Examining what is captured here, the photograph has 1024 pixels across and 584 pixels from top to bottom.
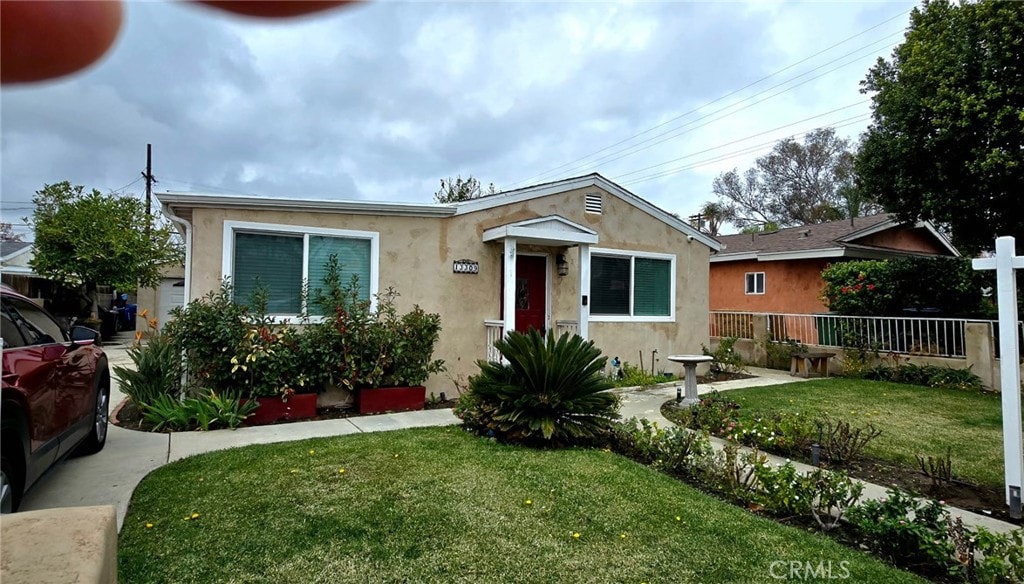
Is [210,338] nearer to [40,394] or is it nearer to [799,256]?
[40,394]

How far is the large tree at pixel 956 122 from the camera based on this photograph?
838 centimetres

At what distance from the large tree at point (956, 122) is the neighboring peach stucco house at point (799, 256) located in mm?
3193

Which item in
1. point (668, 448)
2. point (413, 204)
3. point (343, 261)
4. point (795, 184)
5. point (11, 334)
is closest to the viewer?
point (11, 334)

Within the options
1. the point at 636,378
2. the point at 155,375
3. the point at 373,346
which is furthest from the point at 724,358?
the point at 155,375

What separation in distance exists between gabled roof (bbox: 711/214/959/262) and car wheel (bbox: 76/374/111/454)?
575 inches

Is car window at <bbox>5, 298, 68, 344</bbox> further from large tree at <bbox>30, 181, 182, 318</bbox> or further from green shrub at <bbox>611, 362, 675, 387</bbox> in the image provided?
large tree at <bbox>30, 181, 182, 318</bbox>

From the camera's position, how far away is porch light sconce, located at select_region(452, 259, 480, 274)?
795cm

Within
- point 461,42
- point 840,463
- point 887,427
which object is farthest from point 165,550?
point 887,427

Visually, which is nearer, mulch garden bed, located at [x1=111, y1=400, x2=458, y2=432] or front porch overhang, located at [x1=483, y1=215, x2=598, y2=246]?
mulch garden bed, located at [x1=111, y1=400, x2=458, y2=432]

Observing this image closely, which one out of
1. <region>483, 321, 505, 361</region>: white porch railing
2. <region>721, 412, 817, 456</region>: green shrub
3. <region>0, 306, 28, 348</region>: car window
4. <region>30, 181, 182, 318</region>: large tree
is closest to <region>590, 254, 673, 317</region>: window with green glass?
<region>483, 321, 505, 361</region>: white porch railing

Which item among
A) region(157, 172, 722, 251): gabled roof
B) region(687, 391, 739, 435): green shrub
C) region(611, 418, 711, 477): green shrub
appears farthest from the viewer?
region(157, 172, 722, 251): gabled roof

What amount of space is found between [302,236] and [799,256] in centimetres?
1269

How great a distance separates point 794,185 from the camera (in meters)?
33.1

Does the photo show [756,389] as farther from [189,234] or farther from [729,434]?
[189,234]
